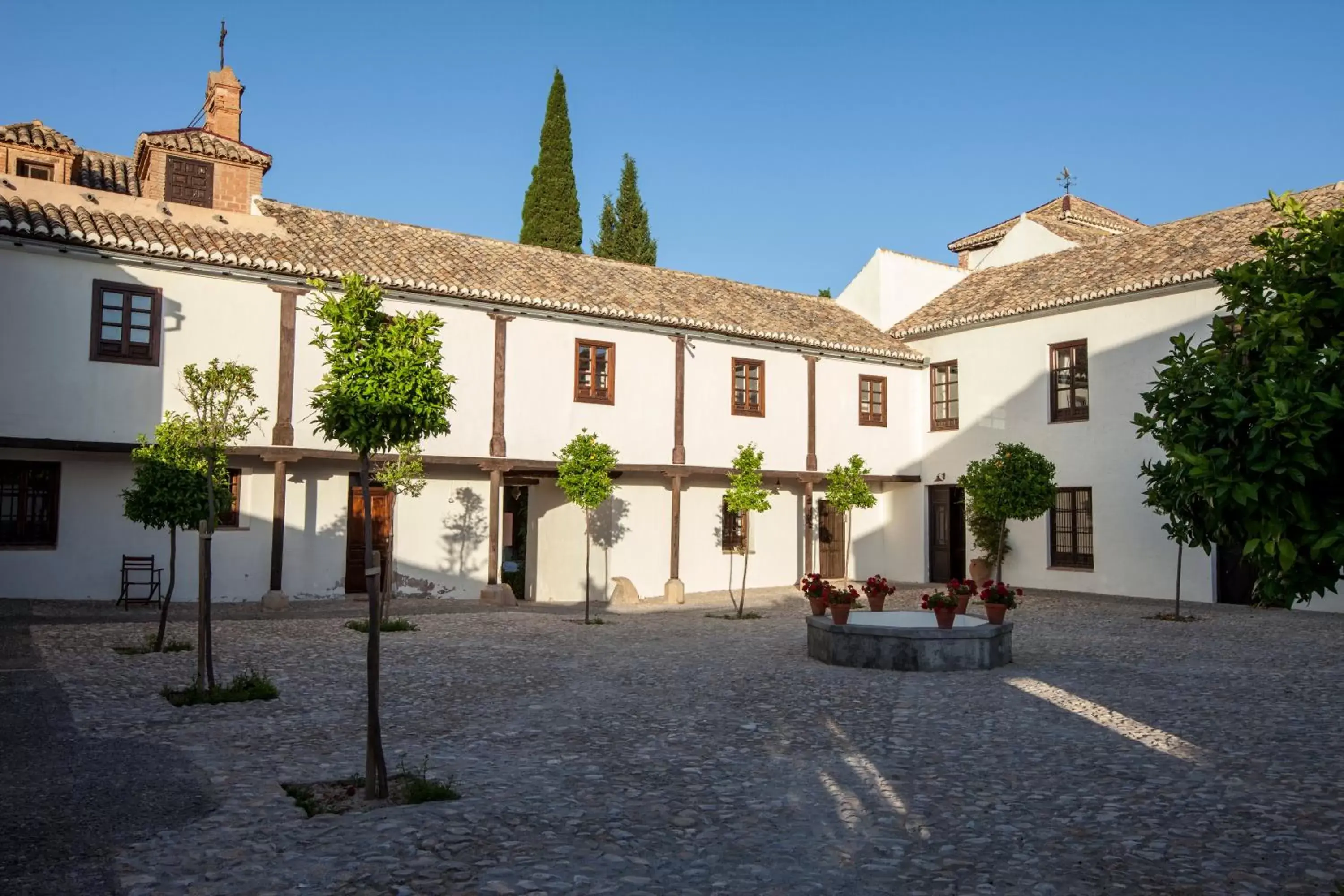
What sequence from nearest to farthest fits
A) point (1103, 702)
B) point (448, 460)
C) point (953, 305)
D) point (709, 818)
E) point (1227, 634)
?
point (709, 818), point (1103, 702), point (1227, 634), point (448, 460), point (953, 305)

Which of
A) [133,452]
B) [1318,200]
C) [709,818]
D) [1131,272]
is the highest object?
[1318,200]

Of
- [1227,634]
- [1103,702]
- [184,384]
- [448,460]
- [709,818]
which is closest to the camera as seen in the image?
[709,818]

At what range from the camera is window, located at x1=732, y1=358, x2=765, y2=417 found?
21844 millimetres

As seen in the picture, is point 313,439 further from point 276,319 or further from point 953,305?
point 953,305

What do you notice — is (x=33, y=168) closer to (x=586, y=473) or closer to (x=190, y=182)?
(x=190, y=182)

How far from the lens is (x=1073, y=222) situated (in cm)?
3041

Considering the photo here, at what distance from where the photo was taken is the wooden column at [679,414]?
2073 centimetres

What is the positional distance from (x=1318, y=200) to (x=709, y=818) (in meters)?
19.8

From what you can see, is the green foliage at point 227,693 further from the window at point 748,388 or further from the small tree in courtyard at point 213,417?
the window at point 748,388

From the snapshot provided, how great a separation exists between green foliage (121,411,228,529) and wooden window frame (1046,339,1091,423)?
1708 cm

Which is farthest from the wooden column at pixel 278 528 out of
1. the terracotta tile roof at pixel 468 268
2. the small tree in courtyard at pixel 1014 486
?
the small tree in courtyard at pixel 1014 486

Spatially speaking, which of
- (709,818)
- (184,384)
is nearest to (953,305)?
(184,384)

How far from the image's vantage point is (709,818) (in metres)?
5.88

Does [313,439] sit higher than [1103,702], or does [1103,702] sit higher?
[313,439]
